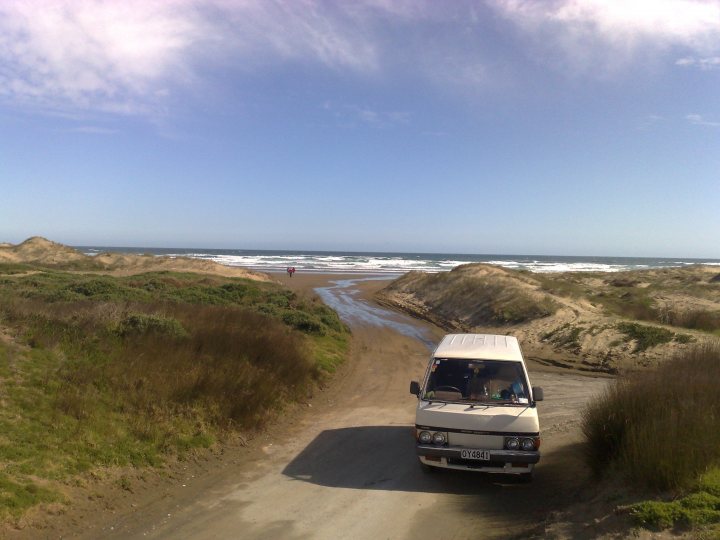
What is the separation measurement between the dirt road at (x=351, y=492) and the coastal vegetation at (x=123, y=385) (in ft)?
2.90

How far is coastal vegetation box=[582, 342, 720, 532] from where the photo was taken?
4.89 meters

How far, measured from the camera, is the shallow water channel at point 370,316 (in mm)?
25269

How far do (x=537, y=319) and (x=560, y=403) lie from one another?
1292cm

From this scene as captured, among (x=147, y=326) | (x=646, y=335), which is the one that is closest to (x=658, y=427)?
(x=147, y=326)

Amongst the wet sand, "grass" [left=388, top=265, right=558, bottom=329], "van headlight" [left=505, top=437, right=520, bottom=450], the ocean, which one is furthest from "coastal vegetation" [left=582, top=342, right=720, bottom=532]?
the ocean

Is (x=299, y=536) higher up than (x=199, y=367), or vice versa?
(x=199, y=367)

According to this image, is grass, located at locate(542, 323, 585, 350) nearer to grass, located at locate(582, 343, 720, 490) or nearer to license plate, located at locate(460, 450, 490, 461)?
grass, located at locate(582, 343, 720, 490)

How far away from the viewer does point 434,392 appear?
7871mm

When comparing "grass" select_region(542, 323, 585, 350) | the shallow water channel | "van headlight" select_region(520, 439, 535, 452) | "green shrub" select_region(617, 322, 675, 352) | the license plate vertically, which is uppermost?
"van headlight" select_region(520, 439, 535, 452)

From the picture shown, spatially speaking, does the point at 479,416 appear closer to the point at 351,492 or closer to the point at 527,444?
the point at 527,444

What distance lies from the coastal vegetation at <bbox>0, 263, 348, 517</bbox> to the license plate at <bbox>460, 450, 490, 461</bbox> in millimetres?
4230

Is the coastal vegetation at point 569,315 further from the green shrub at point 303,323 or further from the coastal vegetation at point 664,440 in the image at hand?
the coastal vegetation at point 664,440

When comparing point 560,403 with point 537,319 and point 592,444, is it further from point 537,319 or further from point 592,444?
point 537,319

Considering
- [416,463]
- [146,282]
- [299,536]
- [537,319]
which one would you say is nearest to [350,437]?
[416,463]
